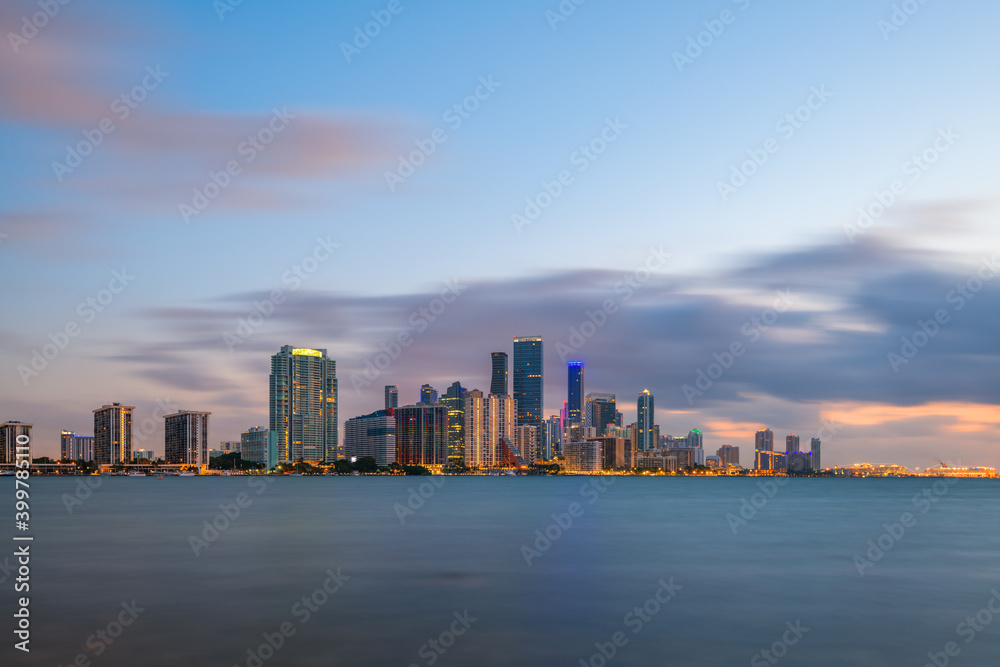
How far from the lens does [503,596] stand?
40.3 meters

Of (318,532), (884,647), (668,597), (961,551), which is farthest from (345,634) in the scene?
(961,551)

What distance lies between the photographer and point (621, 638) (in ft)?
106

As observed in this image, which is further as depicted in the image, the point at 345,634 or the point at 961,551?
the point at 961,551

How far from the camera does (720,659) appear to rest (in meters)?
29.4

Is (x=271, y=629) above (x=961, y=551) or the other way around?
above

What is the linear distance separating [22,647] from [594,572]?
30.5 meters

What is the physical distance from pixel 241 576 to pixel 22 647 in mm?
17559

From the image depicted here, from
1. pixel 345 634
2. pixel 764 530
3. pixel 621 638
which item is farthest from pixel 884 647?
pixel 764 530

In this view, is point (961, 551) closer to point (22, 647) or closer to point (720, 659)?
point (720, 659)

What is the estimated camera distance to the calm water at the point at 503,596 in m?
29.8

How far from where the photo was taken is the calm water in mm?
29844

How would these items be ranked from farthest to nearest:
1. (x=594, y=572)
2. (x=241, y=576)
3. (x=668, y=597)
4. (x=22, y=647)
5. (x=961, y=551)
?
(x=961, y=551), (x=594, y=572), (x=241, y=576), (x=668, y=597), (x=22, y=647)

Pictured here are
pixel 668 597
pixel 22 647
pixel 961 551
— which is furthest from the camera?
pixel 961 551

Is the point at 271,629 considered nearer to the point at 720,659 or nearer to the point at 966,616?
the point at 720,659
